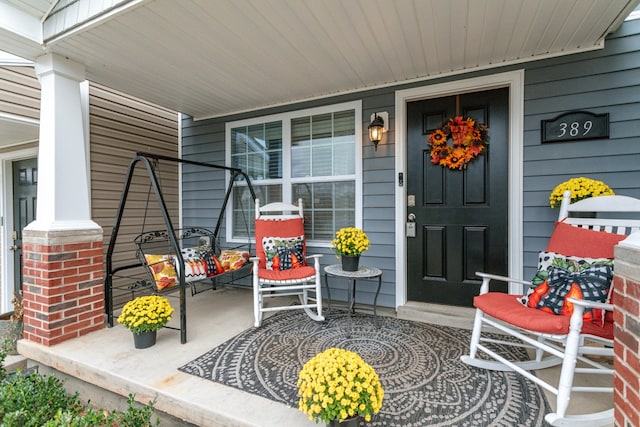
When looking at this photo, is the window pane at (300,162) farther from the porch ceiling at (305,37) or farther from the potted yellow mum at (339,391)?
the potted yellow mum at (339,391)

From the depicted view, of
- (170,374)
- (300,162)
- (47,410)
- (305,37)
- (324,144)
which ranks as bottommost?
(47,410)

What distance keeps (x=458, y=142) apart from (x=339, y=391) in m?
2.44

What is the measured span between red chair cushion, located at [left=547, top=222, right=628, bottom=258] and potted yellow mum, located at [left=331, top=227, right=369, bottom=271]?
4.48 ft

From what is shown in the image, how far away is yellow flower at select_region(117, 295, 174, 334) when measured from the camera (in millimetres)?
2160

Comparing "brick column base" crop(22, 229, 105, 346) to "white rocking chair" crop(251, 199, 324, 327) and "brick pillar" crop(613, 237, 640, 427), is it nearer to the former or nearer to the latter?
"white rocking chair" crop(251, 199, 324, 327)

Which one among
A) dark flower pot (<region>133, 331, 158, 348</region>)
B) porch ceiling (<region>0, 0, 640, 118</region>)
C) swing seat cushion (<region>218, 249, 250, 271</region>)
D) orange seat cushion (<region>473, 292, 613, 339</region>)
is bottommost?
dark flower pot (<region>133, 331, 158, 348</region>)

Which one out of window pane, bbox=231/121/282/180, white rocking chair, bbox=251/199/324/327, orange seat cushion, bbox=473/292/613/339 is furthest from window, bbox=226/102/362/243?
orange seat cushion, bbox=473/292/613/339

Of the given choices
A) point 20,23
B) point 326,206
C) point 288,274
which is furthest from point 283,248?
point 20,23

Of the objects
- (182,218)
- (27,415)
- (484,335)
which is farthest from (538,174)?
(182,218)

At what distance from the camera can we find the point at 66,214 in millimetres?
2389

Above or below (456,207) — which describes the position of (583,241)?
below

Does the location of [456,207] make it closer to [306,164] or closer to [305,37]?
[306,164]

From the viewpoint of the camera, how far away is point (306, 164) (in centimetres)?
347

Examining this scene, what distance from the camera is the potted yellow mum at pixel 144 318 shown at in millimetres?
2162
